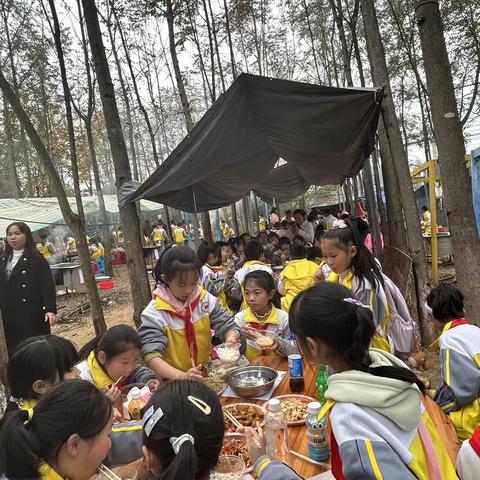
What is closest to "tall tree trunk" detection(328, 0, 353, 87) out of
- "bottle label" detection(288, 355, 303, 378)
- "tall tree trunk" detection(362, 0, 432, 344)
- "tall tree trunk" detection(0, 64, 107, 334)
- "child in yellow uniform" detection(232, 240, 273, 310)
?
"tall tree trunk" detection(362, 0, 432, 344)

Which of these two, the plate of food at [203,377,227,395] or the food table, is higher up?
the plate of food at [203,377,227,395]

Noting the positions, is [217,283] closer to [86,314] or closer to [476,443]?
[476,443]

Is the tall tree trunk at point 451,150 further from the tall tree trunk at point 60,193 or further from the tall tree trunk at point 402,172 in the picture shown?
the tall tree trunk at point 60,193

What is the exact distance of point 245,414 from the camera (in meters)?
1.83

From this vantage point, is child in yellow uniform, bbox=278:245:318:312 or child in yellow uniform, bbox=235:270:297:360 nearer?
child in yellow uniform, bbox=235:270:297:360

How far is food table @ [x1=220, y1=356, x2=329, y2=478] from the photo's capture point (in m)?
1.44

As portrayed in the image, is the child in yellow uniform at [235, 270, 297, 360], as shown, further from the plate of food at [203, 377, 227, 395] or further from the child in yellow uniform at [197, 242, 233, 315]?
the child in yellow uniform at [197, 242, 233, 315]

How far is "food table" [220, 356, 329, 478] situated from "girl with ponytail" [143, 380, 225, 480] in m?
0.47

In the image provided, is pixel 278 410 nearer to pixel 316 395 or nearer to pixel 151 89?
pixel 316 395

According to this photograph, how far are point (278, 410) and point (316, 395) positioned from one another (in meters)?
0.51

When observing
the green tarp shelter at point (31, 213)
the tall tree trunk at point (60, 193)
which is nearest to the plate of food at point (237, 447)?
the tall tree trunk at point (60, 193)

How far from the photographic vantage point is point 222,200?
29.1 feet

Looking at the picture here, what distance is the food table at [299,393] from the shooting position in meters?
1.44

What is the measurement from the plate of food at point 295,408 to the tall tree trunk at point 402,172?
3.41 m
